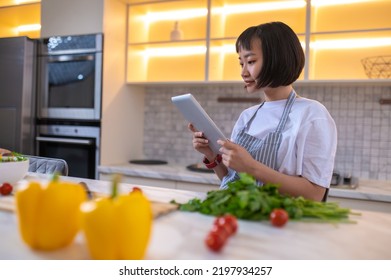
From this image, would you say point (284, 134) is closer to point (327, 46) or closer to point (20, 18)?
point (327, 46)

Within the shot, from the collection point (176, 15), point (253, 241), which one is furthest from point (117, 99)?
point (253, 241)

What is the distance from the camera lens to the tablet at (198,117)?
4.38 feet

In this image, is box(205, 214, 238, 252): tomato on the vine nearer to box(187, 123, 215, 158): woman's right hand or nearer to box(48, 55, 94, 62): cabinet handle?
box(187, 123, 215, 158): woman's right hand

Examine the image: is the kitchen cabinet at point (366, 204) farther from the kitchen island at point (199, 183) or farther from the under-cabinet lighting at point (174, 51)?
the under-cabinet lighting at point (174, 51)

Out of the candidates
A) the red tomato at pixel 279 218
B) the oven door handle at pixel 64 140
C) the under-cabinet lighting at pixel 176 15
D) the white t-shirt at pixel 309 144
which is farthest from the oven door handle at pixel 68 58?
the red tomato at pixel 279 218

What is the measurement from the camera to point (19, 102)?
3.25 metres

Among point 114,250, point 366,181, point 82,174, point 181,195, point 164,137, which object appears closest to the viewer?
point 114,250

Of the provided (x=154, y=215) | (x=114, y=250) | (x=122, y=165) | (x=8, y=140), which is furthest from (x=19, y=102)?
(x=114, y=250)

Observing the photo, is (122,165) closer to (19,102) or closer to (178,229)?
(19,102)

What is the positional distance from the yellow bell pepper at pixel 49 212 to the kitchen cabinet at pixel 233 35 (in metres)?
2.25

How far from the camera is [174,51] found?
3.53 meters

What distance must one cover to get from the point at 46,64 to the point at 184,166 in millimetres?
1406

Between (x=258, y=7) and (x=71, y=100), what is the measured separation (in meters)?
1.66

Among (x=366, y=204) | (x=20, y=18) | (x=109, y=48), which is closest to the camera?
(x=366, y=204)
